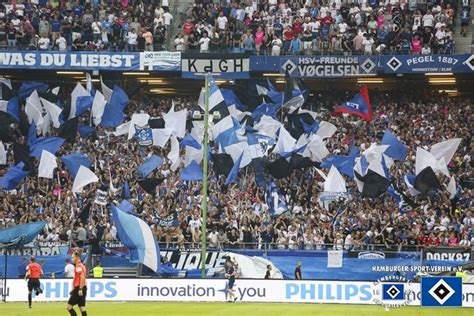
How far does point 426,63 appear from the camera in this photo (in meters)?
48.5

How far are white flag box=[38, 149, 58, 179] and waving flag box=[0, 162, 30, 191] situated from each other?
168 cm

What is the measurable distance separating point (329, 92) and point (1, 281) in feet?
73.9

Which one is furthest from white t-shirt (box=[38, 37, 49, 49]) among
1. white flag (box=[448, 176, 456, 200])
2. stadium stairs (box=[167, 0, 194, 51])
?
white flag (box=[448, 176, 456, 200])

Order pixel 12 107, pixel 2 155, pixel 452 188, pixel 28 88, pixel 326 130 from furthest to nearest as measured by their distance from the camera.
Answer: pixel 28 88 < pixel 12 107 < pixel 2 155 < pixel 326 130 < pixel 452 188

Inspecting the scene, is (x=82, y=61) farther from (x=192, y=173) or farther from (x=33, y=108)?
(x=192, y=173)

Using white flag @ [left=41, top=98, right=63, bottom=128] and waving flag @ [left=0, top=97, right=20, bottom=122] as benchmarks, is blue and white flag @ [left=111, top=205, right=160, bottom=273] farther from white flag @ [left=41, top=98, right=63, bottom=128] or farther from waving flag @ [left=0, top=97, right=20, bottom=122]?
waving flag @ [left=0, top=97, right=20, bottom=122]

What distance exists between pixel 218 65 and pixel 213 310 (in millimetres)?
18738

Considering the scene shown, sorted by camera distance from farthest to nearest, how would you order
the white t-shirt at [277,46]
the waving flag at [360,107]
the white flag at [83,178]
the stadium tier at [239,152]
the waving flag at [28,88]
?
the white t-shirt at [277,46], the waving flag at [28,88], the waving flag at [360,107], the white flag at [83,178], the stadium tier at [239,152]

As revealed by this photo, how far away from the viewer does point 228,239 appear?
1672 inches

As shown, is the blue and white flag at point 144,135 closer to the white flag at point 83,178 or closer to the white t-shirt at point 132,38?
the white flag at point 83,178

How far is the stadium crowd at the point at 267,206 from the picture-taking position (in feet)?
136

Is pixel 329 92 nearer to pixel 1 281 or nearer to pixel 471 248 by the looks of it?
pixel 471 248

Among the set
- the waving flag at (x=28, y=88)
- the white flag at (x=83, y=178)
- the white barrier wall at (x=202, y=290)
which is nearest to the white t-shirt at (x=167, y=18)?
the waving flag at (x=28, y=88)

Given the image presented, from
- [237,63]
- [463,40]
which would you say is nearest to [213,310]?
[237,63]
